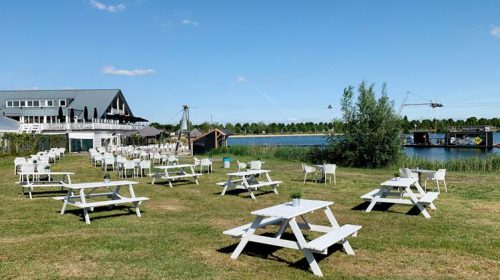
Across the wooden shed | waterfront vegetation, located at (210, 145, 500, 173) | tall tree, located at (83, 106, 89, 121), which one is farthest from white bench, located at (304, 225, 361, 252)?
tall tree, located at (83, 106, 89, 121)

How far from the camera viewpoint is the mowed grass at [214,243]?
477cm

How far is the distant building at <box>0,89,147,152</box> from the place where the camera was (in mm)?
40719

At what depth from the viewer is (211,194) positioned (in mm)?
10883

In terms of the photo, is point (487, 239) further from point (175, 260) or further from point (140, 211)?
point (140, 211)

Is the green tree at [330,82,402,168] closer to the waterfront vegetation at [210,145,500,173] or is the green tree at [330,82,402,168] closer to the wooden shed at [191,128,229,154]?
the waterfront vegetation at [210,145,500,173]

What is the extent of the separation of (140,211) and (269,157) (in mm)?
18205

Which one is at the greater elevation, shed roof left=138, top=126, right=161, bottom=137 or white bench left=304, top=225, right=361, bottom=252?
shed roof left=138, top=126, right=161, bottom=137

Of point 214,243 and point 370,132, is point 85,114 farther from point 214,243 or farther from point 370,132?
point 214,243

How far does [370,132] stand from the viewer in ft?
71.6

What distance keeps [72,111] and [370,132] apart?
103 ft

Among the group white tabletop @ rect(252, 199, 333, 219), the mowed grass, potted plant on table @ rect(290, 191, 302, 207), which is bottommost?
the mowed grass

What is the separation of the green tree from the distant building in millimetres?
24529

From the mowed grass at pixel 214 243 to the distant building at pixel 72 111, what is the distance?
3214 centimetres

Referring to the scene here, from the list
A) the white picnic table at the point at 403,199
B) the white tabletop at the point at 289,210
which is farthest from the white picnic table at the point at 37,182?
the white picnic table at the point at 403,199
